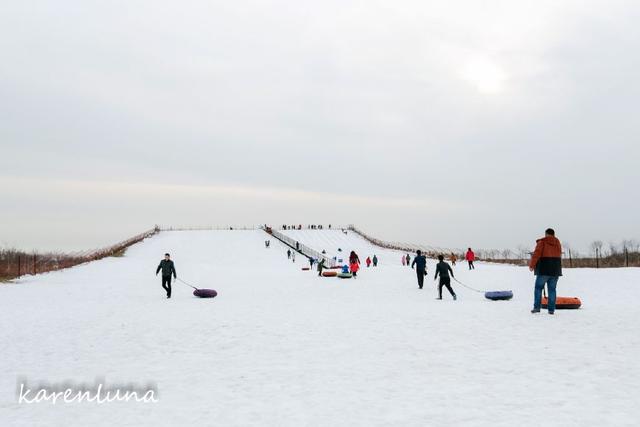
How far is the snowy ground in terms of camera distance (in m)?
6.91

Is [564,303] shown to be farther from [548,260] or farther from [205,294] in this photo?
[205,294]

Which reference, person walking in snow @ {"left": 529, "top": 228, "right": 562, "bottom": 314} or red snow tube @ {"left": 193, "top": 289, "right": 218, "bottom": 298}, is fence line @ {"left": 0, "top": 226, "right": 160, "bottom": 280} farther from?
person walking in snow @ {"left": 529, "top": 228, "right": 562, "bottom": 314}

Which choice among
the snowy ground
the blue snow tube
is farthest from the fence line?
the blue snow tube

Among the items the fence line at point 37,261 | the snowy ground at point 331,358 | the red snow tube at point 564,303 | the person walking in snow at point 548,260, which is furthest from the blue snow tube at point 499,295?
the fence line at point 37,261

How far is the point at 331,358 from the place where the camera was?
10031 millimetres

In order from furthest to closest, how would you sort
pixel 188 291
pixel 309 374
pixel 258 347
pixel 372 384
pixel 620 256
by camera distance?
1. pixel 620 256
2. pixel 188 291
3. pixel 258 347
4. pixel 309 374
5. pixel 372 384

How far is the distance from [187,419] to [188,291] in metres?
19.0

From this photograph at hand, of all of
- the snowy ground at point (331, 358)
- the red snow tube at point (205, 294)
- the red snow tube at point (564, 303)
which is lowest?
the snowy ground at point (331, 358)

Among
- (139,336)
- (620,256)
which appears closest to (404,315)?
(139,336)

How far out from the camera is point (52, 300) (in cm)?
2036

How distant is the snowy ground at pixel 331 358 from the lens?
6.91m

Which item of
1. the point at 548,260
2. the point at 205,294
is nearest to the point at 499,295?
the point at 548,260

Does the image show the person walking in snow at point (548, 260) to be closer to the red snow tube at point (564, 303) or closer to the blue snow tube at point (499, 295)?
the red snow tube at point (564, 303)

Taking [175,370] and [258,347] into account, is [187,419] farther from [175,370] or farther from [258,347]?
[258,347]
